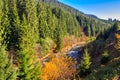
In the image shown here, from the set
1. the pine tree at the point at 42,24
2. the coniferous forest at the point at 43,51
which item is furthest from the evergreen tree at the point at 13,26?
the pine tree at the point at 42,24

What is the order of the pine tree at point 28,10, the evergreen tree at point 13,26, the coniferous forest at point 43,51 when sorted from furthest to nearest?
the pine tree at point 28,10 → the evergreen tree at point 13,26 → the coniferous forest at point 43,51

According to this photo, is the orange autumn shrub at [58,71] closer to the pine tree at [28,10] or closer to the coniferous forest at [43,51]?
the coniferous forest at [43,51]

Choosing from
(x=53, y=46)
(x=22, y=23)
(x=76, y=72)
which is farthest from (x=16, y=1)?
(x=76, y=72)

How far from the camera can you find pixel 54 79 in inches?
2269

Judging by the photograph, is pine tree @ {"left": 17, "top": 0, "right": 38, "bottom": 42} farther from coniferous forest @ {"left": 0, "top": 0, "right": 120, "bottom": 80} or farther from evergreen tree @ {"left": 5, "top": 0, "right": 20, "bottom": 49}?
evergreen tree @ {"left": 5, "top": 0, "right": 20, "bottom": 49}

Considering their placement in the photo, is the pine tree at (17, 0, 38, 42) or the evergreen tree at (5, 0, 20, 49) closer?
the evergreen tree at (5, 0, 20, 49)

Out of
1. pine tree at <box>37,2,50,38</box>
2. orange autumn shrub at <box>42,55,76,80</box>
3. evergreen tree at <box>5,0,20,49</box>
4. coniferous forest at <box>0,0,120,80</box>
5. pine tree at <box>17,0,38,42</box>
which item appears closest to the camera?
coniferous forest at <box>0,0,120,80</box>

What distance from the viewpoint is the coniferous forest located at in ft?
131

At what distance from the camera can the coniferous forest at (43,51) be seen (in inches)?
1569

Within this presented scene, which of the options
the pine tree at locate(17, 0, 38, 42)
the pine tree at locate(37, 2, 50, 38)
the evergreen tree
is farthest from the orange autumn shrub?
the pine tree at locate(37, 2, 50, 38)

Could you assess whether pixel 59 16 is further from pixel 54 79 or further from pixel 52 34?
pixel 54 79

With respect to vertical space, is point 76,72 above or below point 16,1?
below

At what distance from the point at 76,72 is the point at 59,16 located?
118 m

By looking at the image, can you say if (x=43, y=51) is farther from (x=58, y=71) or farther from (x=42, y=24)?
(x=58, y=71)
